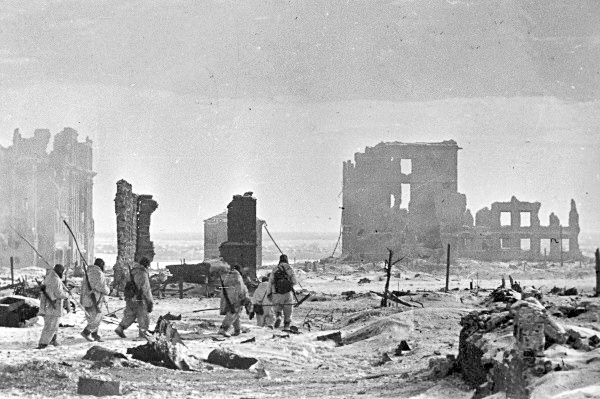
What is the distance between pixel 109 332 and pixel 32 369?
16.9 feet

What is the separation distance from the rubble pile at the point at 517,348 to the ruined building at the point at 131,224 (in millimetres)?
15694

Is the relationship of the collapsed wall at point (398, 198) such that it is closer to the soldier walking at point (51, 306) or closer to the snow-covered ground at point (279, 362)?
the snow-covered ground at point (279, 362)

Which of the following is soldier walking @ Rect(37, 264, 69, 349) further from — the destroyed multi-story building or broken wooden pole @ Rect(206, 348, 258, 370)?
the destroyed multi-story building

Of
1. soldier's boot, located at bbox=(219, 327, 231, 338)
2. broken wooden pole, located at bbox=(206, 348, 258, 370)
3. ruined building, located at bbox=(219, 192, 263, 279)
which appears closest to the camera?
broken wooden pole, located at bbox=(206, 348, 258, 370)

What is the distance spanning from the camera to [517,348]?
7969 millimetres

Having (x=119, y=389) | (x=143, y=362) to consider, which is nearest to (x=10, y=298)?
(x=143, y=362)

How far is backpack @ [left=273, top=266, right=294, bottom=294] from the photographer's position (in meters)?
16.8

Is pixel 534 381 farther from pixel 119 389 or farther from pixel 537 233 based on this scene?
pixel 537 233

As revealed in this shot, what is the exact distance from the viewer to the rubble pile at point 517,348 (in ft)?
25.6

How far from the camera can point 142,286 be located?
1401 centimetres

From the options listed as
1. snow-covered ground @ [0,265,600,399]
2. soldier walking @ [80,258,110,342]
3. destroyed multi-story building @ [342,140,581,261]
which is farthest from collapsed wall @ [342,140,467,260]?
soldier walking @ [80,258,110,342]

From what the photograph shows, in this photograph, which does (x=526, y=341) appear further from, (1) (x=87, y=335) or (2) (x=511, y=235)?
(2) (x=511, y=235)

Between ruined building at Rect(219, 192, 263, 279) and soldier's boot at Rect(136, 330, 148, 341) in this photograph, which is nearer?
soldier's boot at Rect(136, 330, 148, 341)

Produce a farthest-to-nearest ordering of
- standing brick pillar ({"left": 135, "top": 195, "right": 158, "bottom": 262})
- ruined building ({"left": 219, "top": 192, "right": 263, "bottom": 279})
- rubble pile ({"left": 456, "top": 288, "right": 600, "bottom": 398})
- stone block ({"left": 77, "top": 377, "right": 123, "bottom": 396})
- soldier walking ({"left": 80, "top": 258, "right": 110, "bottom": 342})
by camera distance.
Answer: standing brick pillar ({"left": 135, "top": 195, "right": 158, "bottom": 262}) < ruined building ({"left": 219, "top": 192, "right": 263, "bottom": 279}) < soldier walking ({"left": 80, "top": 258, "right": 110, "bottom": 342}) < stone block ({"left": 77, "top": 377, "right": 123, "bottom": 396}) < rubble pile ({"left": 456, "top": 288, "right": 600, "bottom": 398})
